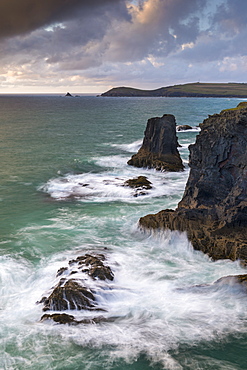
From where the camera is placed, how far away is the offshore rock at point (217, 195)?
22188 mm

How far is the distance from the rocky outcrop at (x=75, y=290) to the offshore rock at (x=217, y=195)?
679cm

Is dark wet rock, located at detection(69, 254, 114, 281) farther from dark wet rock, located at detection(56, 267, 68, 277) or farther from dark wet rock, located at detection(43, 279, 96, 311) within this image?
dark wet rock, located at detection(43, 279, 96, 311)

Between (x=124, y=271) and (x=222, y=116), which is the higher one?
(x=222, y=116)

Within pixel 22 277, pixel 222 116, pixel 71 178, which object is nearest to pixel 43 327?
pixel 22 277

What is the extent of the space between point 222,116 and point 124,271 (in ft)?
40.5

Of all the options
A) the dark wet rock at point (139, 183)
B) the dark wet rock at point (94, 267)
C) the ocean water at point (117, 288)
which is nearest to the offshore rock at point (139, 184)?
the dark wet rock at point (139, 183)

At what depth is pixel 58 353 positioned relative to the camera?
14625 millimetres

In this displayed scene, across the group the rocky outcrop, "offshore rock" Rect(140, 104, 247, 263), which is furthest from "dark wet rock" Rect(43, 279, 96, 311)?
"offshore rock" Rect(140, 104, 247, 263)

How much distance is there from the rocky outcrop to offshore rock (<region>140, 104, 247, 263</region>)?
6.79m

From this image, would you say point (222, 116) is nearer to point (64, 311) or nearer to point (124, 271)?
point (124, 271)

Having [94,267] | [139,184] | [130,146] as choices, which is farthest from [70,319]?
[130,146]

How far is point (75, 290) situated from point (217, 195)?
11817 millimetres

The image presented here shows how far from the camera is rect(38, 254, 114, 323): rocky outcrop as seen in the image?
17031mm

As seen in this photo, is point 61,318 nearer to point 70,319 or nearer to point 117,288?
point 70,319
